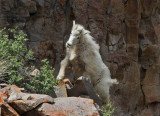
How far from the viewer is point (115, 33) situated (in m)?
15.3

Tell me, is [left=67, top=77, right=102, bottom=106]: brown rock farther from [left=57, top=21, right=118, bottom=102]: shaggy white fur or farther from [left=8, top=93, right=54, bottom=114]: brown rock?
[left=8, top=93, right=54, bottom=114]: brown rock

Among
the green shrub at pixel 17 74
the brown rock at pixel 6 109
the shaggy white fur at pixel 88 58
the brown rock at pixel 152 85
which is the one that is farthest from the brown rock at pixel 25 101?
the brown rock at pixel 152 85

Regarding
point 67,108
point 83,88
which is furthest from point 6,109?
point 83,88

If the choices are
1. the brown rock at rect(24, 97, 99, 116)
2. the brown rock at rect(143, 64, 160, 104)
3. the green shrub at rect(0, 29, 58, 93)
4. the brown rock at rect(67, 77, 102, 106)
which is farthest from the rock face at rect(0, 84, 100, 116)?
the brown rock at rect(143, 64, 160, 104)

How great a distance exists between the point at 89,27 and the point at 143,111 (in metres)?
6.93

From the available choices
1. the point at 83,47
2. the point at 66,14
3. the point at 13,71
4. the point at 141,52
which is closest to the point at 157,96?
the point at 141,52

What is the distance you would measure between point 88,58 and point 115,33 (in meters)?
9.59

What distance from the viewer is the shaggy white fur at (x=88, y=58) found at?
603 centimetres

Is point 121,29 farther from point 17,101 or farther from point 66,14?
point 17,101

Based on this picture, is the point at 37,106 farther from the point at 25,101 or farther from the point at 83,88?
the point at 83,88

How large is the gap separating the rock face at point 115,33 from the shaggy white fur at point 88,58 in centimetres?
604

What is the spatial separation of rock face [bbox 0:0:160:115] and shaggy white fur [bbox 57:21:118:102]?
6.04m

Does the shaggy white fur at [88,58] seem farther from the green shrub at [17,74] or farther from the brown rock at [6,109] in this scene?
the brown rock at [6,109]

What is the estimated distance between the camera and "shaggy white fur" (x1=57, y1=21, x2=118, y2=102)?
603 centimetres
